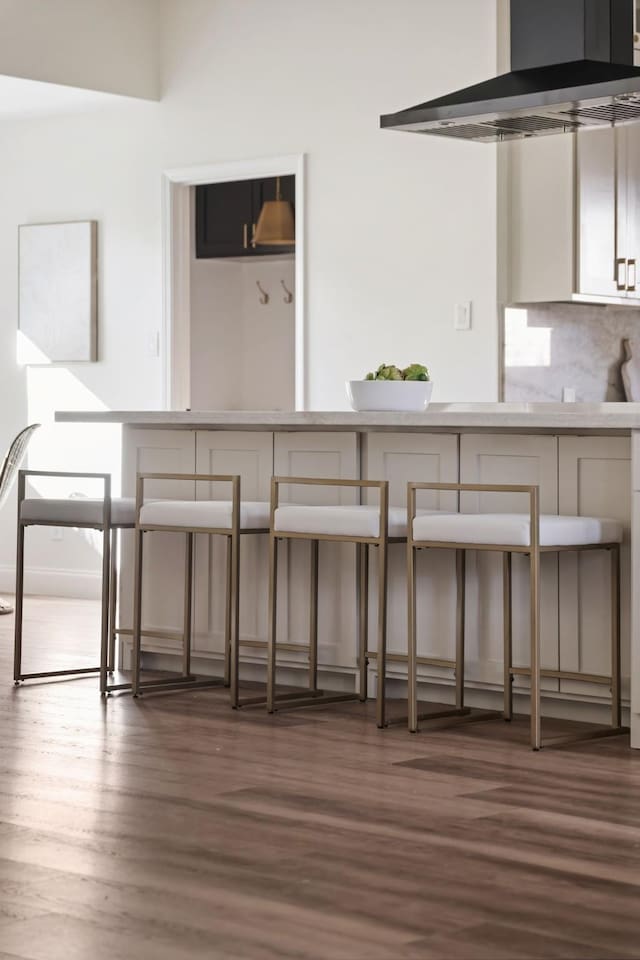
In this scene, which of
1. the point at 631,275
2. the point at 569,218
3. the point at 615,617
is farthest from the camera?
the point at 631,275

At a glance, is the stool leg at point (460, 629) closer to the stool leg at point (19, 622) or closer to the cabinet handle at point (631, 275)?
the stool leg at point (19, 622)

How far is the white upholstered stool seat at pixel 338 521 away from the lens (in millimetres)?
4168

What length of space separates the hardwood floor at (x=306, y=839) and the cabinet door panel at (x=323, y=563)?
369 millimetres

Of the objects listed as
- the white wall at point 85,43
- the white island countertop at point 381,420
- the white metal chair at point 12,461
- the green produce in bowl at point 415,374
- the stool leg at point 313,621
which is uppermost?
the white wall at point 85,43

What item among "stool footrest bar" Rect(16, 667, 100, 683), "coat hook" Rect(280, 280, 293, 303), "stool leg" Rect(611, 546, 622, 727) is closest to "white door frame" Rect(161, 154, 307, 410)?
"coat hook" Rect(280, 280, 293, 303)

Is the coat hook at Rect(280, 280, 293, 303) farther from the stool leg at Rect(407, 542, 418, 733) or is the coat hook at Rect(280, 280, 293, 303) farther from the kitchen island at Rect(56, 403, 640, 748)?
the stool leg at Rect(407, 542, 418, 733)

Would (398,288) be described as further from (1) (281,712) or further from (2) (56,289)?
(1) (281,712)

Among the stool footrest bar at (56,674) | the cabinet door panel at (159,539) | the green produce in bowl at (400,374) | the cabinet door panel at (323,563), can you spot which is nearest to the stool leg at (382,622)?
the cabinet door panel at (323,563)

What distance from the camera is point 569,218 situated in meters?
6.04

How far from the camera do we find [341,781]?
3492 millimetres

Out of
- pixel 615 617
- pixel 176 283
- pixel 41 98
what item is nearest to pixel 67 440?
pixel 176 283

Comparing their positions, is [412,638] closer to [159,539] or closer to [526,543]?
[526,543]

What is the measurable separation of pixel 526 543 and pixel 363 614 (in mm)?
952

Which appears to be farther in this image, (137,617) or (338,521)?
(137,617)
